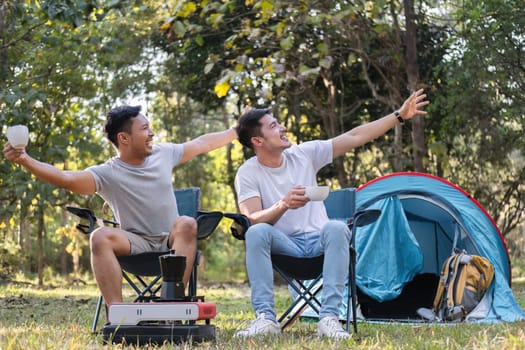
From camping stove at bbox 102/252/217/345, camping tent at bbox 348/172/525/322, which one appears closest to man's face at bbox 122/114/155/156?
camping stove at bbox 102/252/217/345

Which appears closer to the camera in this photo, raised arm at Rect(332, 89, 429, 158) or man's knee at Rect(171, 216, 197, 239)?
man's knee at Rect(171, 216, 197, 239)

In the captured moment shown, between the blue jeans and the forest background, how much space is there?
2.30 m

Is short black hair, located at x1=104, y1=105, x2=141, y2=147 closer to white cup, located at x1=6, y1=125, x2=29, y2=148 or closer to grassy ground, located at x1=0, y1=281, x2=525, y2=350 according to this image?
white cup, located at x1=6, y1=125, x2=29, y2=148

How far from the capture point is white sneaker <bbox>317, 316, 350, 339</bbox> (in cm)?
291

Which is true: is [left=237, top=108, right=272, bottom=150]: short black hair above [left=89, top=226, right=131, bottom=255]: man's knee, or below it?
above

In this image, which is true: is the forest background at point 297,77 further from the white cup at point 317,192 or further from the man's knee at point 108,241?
the white cup at point 317,192

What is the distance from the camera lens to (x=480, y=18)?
22.0 ft

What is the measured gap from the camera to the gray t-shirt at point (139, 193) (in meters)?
3.24

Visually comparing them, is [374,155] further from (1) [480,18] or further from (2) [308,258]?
(2) [308,258]

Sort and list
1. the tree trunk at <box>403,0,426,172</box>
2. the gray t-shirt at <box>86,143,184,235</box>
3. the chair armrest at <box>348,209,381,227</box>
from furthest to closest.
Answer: the tree trunk at <box>403,0,426,172</box>, the chair armrest at <box>348,209,381,227</box>, the gray t-shirt at <box>86,143,184,235</box>

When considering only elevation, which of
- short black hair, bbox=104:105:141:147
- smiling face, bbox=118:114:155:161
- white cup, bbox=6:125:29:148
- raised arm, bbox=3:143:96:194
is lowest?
raised arm, bbox=3:143:96:194

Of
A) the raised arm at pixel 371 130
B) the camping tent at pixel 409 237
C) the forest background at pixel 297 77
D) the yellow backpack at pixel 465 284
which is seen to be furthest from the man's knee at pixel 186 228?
the forest background at pixel 297 77

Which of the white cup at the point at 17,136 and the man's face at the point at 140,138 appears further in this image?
the man's face at the point at 140,138

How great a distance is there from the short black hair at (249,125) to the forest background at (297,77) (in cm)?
167
